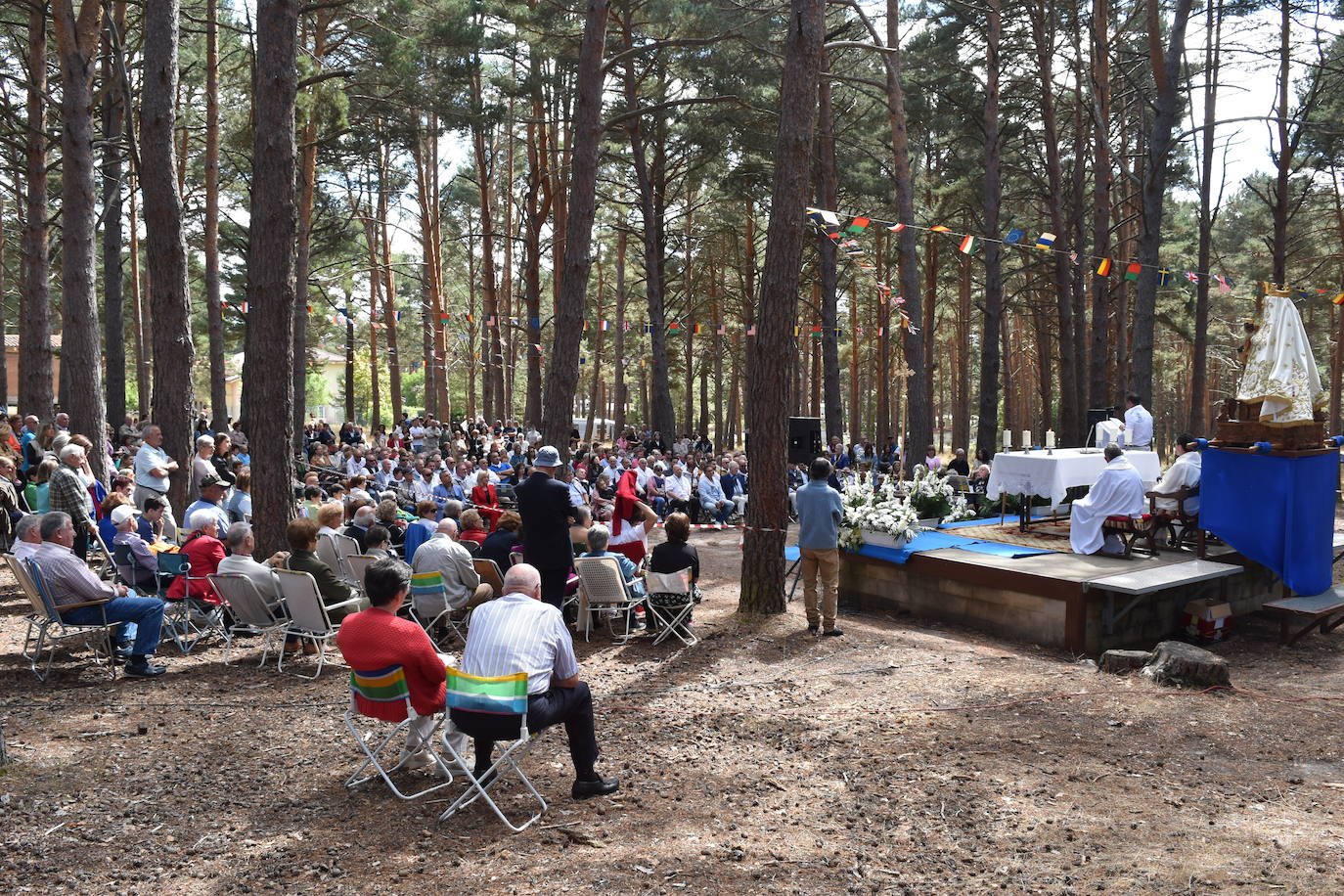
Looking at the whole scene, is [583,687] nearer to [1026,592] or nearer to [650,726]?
[650,726]

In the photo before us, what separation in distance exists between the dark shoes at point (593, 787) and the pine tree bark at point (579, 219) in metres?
7.15

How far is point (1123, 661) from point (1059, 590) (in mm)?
1169

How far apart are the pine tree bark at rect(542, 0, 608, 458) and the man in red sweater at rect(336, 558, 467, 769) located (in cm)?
703

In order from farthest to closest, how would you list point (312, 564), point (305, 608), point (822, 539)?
point (822, 539), point (312, 564), point (305, 608)

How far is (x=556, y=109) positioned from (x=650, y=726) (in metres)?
19.8

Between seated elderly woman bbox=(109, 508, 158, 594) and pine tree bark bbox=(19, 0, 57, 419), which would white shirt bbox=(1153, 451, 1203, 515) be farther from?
pine tree bark bbox=(19, 0, 57, 419)

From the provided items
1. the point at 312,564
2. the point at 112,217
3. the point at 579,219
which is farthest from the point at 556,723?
the point at 112,217

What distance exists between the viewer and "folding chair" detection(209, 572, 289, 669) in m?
6.67

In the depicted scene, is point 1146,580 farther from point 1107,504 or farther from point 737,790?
point 737,790

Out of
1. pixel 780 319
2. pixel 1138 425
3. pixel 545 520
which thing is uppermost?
pixel 780 319

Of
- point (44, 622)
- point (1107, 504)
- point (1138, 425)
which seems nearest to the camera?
point (44, 622)

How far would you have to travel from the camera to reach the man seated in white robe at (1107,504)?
960 cm

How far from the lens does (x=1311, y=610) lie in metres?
8.65

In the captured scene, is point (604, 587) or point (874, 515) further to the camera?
point (874, 515)
